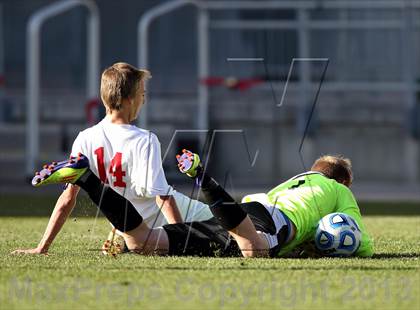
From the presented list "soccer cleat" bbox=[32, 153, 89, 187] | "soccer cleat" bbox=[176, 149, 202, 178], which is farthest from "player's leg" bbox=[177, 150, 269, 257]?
"soccer cleat" bbox=[32, 153, 89, 187]

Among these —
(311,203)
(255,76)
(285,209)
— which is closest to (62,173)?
(285,209)

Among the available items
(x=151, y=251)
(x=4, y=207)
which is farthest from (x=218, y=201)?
(x=4, y=207)

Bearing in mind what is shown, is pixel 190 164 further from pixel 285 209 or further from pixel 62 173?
pixel 285 209

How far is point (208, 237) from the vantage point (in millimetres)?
6367

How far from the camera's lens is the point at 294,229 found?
6.40 m

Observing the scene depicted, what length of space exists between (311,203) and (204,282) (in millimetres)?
1658

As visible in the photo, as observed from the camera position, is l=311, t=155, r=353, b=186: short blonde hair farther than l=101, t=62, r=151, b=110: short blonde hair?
Yes

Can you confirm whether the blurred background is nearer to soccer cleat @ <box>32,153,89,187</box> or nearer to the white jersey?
the white jersey

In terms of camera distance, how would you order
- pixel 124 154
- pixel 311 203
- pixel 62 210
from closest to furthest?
pixel 124 154 < pixel 62 210 < pixel 311 203

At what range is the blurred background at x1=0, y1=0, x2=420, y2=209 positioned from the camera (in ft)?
68.9

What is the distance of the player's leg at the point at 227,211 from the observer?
5863mm

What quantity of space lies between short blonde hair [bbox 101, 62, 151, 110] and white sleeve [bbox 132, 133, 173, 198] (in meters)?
0.31

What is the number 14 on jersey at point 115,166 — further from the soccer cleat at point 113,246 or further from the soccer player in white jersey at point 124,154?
the soccer cleat at point 113,246

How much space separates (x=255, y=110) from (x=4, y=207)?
9.80m
